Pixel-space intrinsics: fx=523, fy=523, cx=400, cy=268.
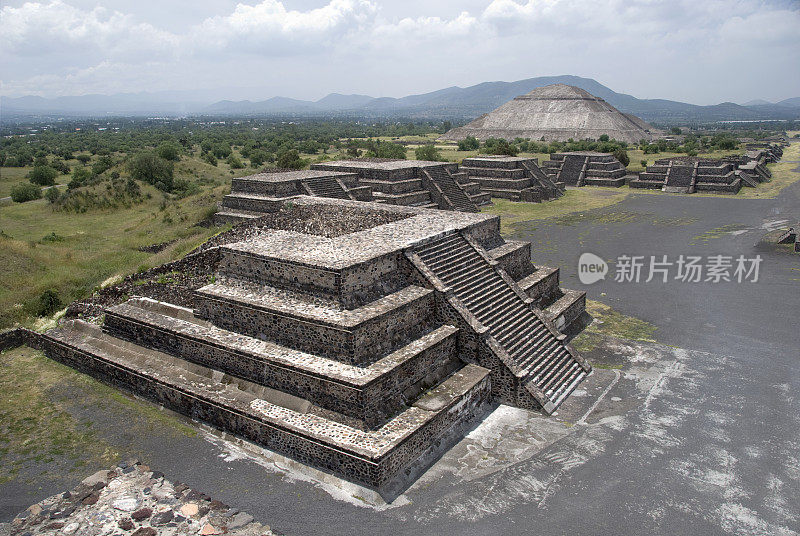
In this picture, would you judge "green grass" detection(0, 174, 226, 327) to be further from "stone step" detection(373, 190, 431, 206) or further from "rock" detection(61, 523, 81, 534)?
"rock" detection(61, 523, 81, 534)

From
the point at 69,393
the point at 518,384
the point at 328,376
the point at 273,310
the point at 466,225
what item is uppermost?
the point at 466,225

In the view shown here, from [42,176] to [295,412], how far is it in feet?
145

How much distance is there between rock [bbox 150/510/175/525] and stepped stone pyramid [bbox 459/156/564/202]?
99.2 ft

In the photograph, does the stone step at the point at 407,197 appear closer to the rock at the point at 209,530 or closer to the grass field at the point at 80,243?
the grass field at the point at 80,243

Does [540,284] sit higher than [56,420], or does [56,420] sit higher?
[540,284]

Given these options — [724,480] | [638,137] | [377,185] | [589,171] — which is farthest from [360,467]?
[638,137]

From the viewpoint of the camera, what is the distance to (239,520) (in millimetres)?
7270

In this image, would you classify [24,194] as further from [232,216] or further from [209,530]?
[209,530]

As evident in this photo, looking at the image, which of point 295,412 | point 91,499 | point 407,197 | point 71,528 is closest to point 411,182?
point 407,197

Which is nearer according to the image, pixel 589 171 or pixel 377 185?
pixel 377 185

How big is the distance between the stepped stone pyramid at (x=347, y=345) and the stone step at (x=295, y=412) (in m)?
0.03

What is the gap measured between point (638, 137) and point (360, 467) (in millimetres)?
82752

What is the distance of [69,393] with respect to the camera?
1149 cm

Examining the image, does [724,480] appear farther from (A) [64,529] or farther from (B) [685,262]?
(B) [685,262]
